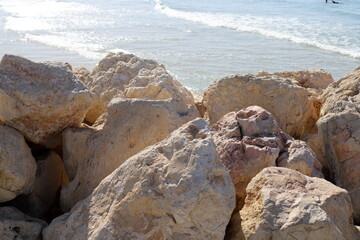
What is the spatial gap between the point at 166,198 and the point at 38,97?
1.45 metres

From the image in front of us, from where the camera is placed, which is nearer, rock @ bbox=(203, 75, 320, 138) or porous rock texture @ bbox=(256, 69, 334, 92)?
rock @ bbox=(203, 75, 320, 138)

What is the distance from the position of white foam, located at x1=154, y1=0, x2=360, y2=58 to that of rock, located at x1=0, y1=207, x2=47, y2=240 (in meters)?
14.3

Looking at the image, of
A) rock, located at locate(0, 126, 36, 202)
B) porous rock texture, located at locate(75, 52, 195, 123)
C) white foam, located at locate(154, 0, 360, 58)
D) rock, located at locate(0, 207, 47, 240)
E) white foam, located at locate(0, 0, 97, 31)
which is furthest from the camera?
white foam, located at locate(0, 0, 97, 31)

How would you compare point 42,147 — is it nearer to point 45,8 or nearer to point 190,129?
point 190,129

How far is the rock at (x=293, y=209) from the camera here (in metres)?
2.63

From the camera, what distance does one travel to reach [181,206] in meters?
2.64

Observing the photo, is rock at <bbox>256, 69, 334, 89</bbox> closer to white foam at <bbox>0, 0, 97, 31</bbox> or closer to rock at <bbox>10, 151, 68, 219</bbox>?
rock at <bbox>10, 151, 68, 219</bbox>

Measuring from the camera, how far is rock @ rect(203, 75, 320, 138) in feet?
14.7

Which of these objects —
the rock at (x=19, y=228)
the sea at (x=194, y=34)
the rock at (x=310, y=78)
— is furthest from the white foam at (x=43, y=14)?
the rock at (x=19, y=228)

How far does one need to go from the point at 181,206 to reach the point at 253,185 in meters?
0.62

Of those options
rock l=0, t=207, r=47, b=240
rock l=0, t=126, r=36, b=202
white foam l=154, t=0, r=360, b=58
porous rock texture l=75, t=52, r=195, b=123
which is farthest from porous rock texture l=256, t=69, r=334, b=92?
white foam l=154, t=0, r=360, b=58

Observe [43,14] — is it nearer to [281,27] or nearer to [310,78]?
[281,27]

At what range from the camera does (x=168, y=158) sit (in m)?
2.85

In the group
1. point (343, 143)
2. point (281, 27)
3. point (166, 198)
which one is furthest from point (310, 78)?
point (281, 27)
